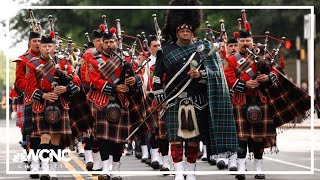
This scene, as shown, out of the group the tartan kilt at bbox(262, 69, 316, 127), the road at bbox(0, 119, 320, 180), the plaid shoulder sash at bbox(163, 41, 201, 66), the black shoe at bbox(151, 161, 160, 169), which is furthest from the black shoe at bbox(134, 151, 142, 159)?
the plaid shoulder sash at bbox(163, 41, 201, 66)

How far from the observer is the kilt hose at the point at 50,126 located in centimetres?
1336

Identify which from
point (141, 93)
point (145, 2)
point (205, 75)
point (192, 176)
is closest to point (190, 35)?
point (205, 75)

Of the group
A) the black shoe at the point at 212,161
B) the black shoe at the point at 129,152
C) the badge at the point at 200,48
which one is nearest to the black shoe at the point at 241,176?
the badge at the point at 200,48

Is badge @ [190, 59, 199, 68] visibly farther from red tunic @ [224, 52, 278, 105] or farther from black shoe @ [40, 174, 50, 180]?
black shoe @ [40, 174, 50, 180]

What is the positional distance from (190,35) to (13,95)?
6724 mm

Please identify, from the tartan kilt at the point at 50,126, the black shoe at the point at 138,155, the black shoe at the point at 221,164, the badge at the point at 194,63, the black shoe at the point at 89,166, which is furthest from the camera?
the black shoe at the point at 138,155

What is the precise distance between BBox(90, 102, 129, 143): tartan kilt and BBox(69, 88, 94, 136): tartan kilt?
1180 millimetres

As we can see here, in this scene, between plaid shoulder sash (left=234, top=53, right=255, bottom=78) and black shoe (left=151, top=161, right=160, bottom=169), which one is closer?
plaid shoulder sash (left=234, top=53, right=255, bottom=78)

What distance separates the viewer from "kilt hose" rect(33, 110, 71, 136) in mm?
13359

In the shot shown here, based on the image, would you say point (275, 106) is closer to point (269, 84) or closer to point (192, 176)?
point (269, 84)

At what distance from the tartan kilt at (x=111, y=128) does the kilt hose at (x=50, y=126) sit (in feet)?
1.14

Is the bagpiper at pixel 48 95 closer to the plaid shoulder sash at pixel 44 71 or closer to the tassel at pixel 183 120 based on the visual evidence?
the plaid shoulder sash at pixel 44 71

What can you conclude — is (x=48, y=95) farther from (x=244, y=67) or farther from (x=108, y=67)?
(x=244, y=67)

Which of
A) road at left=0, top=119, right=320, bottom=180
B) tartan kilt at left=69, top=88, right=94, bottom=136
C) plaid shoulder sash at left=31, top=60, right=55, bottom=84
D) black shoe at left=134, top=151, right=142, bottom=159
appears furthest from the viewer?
black shoe at left=134, top=151, right=142, bottom=159
